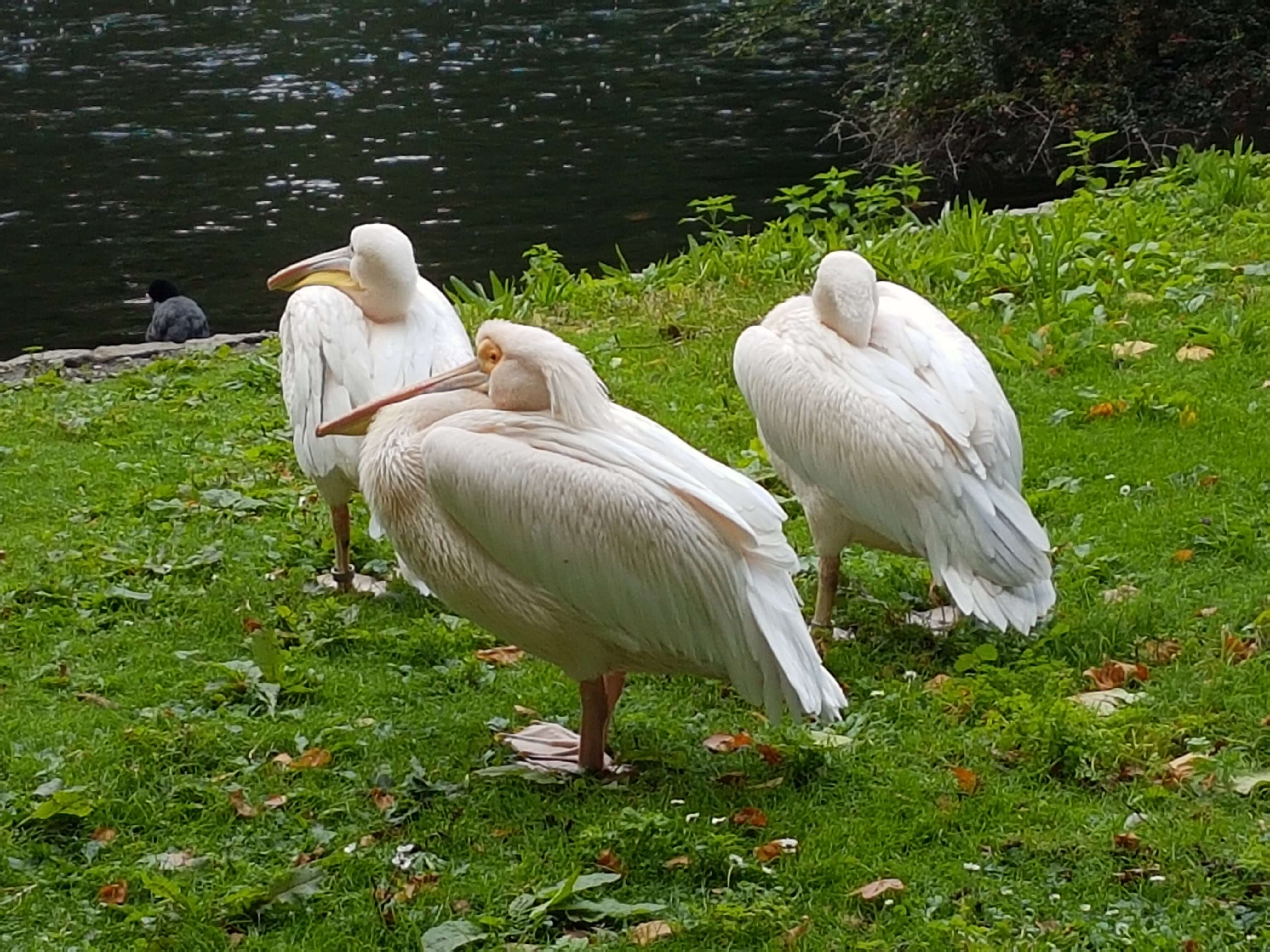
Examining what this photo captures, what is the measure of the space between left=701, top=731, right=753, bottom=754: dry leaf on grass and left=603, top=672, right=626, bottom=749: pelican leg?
22 centimetres

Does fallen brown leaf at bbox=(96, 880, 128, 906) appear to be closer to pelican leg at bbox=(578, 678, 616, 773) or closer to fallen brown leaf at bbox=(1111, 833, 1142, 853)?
pelican leg at bbox=(578, 678, 616, 773)

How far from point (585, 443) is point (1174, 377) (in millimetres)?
3083

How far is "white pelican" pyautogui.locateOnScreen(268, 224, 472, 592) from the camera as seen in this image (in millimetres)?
4926

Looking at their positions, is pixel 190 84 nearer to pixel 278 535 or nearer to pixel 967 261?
pixel 967 261

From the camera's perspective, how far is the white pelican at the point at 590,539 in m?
3.54

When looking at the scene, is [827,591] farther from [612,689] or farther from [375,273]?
[375,273]

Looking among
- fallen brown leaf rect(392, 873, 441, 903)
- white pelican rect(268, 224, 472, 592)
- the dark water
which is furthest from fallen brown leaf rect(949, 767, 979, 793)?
the dark water

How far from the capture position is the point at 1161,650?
4074 millimetres

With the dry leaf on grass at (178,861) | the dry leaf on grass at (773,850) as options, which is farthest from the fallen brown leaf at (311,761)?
the dry leaf on grass at (773,850)

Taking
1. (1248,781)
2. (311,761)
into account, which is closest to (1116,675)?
(1248,781)

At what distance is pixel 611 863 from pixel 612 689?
66cm

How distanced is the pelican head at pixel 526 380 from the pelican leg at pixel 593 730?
58 centimetres

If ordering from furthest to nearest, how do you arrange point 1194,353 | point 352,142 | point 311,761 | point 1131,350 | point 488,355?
1. point 352,142
2. point 1131,350
3. point 1194,353
4. point 488,355
5. point 311,761

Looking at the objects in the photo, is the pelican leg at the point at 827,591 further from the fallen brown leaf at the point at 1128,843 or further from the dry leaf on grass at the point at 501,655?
the fallen brown leaf at the point at 1128,843
